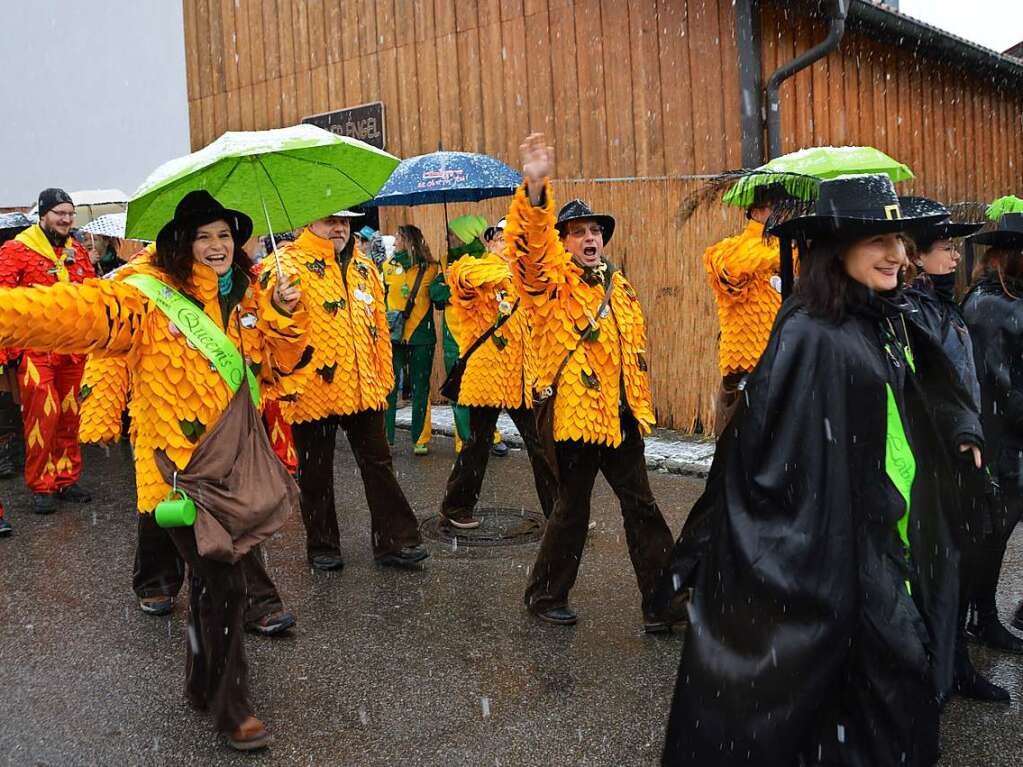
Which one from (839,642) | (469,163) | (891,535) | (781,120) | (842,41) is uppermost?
(842,41)

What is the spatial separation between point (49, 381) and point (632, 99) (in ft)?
20.4

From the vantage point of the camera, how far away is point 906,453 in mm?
3139

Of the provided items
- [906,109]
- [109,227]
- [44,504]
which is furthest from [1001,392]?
[109,227]

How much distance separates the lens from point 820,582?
9.63 ft

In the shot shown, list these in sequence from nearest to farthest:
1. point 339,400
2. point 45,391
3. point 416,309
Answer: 1. point 339,400
2. point 45,391
3. point 416,309

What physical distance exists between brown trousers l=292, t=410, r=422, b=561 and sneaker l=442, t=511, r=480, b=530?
80 cm

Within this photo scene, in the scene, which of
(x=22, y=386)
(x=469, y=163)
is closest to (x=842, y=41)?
(x=469, y=163)

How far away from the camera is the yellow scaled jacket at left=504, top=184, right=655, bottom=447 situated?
4.82 metres

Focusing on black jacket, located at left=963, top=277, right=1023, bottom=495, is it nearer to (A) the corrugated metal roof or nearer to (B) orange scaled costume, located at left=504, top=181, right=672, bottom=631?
(B) orange scaled costume, located at left=504, top=181, right=672, bottom=631

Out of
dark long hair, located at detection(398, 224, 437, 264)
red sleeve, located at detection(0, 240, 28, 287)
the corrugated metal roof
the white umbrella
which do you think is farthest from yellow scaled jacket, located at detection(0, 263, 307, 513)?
A: the corrugated metal roof

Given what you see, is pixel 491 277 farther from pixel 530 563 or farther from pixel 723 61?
pixel 723 61

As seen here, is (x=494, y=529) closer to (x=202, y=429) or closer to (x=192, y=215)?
(x=202, y=429)

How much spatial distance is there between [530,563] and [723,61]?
19.7 ft

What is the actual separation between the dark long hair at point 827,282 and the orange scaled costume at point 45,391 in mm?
6386
